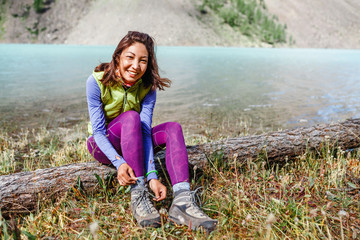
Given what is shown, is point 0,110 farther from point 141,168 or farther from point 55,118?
point 141,168

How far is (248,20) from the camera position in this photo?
407 feet

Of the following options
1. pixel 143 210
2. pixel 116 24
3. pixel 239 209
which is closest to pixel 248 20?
pixel 116 24

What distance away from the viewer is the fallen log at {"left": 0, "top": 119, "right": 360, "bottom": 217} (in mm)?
3090

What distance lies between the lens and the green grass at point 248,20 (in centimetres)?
11388

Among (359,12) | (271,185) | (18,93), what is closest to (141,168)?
(271,185)

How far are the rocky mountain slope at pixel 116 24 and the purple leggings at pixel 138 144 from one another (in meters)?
82.1

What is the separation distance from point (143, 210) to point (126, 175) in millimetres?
425

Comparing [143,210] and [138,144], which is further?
[138,144]

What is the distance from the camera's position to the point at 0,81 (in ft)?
61.9

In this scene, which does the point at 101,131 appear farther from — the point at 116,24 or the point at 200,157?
the point at 116,24

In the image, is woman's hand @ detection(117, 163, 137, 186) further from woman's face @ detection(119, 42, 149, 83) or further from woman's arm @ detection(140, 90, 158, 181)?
A: woman's face @ detection(119, 42, 149, 83)

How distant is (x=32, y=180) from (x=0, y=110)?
31.3 ft

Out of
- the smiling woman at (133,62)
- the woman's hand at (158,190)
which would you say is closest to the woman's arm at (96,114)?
the smiling woman at (133,62)

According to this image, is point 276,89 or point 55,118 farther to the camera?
point 276,89
